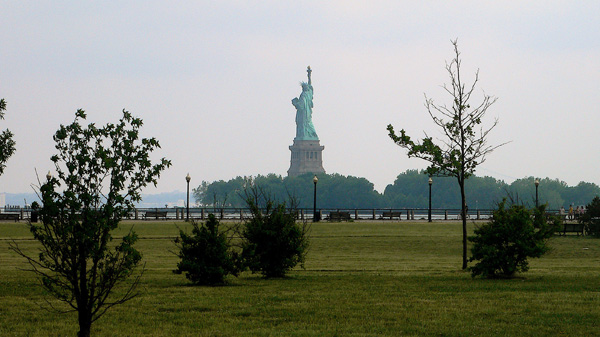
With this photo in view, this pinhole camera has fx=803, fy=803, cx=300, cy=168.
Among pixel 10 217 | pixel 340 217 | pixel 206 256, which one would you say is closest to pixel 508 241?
pixel 206 256

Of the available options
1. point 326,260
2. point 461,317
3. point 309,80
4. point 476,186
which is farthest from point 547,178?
point 461,317

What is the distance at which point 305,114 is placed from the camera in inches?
6713

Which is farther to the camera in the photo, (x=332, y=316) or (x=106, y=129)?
(x=332, y=316)

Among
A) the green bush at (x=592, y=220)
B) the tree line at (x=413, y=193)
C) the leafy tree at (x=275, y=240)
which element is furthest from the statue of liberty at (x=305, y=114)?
the leafy tree at (x=275, y=240)

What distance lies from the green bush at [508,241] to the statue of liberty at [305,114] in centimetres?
14610

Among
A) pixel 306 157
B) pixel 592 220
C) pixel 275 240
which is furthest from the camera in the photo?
pixel 306 157

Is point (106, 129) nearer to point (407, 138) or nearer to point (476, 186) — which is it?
point (407, 138)

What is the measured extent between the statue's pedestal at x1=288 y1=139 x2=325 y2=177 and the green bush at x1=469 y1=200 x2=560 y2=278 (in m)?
153

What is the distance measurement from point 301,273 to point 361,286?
13.5 feet

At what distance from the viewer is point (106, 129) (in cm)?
1007

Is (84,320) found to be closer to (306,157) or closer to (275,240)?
(275,240)

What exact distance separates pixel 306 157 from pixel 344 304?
530 feet

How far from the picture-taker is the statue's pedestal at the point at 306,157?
17400cm

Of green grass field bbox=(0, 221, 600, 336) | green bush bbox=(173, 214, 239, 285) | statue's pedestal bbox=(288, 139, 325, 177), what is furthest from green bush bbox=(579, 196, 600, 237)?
statue's pedestal bbox=(288, 139, 325, 177)
